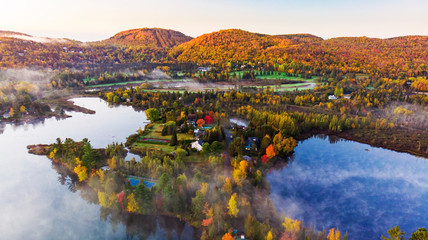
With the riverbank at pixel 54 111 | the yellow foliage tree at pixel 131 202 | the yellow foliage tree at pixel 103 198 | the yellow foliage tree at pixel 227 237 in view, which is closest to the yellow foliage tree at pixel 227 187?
the yellow foliage tree at pixel 227 237

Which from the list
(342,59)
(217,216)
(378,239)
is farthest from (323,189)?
(342,59)

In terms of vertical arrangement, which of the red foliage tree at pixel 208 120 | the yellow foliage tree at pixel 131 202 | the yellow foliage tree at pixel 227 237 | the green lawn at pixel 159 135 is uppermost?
the red foliage tree at pixel 208 120

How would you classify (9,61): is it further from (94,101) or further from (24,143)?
(24,143)

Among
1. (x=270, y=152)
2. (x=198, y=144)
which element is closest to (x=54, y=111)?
(x=198, y=144)

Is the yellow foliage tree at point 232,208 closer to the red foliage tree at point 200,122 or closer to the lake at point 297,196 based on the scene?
the lake at point 297,196

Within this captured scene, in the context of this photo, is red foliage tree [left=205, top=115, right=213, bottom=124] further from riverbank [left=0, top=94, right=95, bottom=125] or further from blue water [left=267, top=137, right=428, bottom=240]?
riverbank [left=0, top=94, right=95, bottom=125]

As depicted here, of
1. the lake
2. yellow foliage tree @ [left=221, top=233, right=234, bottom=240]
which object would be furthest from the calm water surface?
yellow foliage tree @ [left=221, top=233, right=234, bottom=240]

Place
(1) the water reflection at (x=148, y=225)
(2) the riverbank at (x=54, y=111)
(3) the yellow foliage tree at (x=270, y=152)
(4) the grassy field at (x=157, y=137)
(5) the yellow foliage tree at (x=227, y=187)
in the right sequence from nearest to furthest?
(1) the water reflection at (x=148, y=225) < (5) the yellow foliage tree at (x=227, y=187) < (3) the yellow foliage tree at (x=270, y=152) < (4) the grassy field at (x=157, y=137) < (2) the riverbank at (x=54, y=111)
